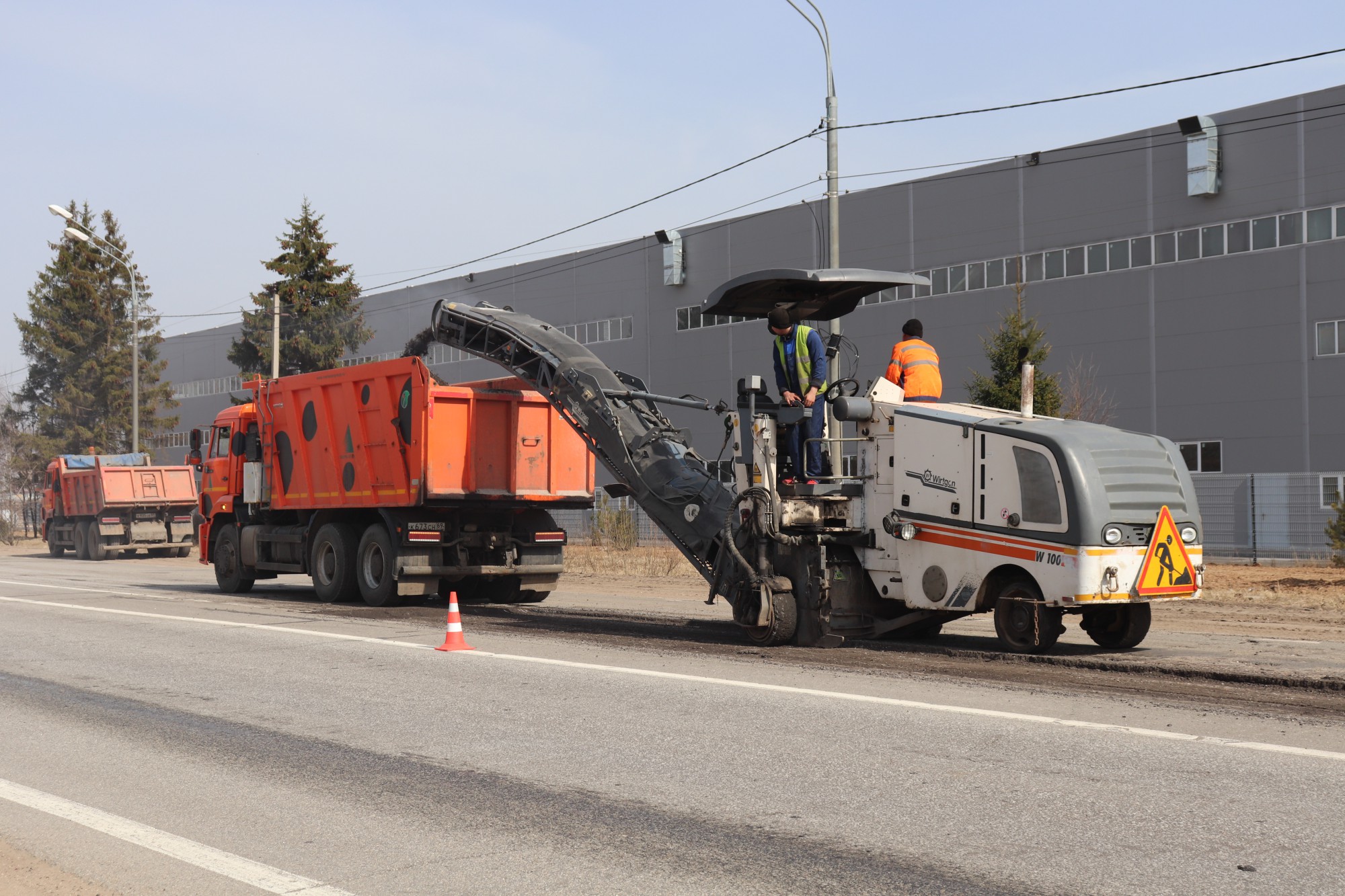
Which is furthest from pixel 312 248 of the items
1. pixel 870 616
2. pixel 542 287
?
pixel 870 616

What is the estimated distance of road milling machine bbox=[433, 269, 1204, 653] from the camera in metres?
9.92

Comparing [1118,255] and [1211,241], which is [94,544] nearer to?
[1118,255]

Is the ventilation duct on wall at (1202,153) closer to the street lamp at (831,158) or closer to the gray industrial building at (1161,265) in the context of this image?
the gray industrial building at (1161,265)

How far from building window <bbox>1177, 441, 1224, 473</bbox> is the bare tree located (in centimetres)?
202

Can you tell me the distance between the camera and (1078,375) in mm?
34438

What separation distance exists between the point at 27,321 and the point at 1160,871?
68814 mm

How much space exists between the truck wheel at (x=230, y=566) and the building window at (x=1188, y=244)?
23.4 meters

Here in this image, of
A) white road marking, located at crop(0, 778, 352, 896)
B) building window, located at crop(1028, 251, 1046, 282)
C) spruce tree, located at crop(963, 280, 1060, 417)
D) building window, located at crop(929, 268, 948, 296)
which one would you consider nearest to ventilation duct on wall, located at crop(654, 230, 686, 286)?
building window, located at crop(929, 268, 948, 296)

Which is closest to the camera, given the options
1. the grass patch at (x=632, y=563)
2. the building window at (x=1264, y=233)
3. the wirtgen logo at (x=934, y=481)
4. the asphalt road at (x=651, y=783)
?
the asphalt road at (x=651, y=783)

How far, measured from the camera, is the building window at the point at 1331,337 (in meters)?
29.9

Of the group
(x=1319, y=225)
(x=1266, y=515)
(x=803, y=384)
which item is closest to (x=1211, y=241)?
(x=1319, y=225)

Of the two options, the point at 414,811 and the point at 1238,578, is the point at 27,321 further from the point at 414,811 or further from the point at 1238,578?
the point at 414,811

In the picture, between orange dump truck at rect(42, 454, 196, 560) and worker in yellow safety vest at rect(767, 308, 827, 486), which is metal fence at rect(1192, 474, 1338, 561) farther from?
orange dump truck at rect(42, 454, 196, 560)

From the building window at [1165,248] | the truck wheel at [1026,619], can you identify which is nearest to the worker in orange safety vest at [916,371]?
the truck wheel at [1026,619]
